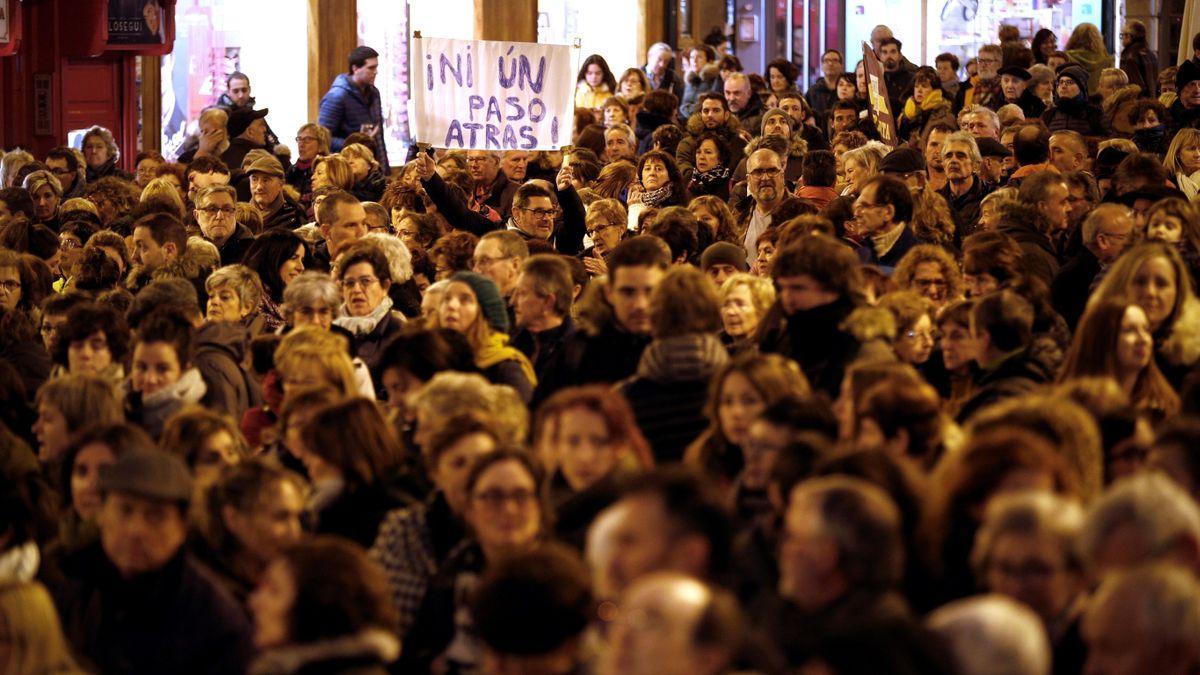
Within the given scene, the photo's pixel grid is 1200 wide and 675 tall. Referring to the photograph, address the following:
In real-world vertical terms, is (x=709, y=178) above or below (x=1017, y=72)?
below

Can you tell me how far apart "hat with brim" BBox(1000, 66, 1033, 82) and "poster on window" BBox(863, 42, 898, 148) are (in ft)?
11.4

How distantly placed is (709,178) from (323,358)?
268 inches

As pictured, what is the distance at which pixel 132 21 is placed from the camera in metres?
20.8

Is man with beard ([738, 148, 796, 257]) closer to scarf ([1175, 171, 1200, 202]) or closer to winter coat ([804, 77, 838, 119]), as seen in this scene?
scarf ([1175, 171, 1200, 202])

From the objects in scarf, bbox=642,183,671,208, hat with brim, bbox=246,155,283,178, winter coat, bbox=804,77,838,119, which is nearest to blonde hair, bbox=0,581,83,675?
scarf, bbox=642,183,671,208

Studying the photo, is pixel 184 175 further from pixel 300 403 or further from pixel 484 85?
pixel 300 403

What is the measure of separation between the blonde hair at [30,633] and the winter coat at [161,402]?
303 centimetres

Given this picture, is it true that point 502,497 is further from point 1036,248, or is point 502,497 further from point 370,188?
point 370,188

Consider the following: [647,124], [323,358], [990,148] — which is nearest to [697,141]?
[647,124]

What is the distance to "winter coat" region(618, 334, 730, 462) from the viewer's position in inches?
271

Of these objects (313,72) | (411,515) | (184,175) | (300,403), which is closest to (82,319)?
(300,403)

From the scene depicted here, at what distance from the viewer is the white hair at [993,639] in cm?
392

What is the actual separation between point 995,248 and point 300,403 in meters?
3.25

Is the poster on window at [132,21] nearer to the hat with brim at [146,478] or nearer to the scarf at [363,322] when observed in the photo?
the scarf at [363,322]
